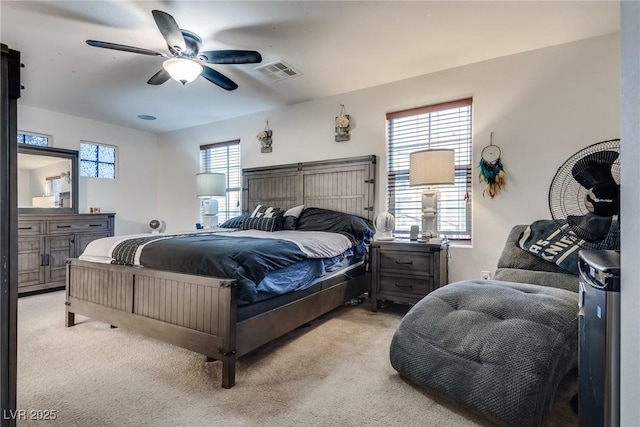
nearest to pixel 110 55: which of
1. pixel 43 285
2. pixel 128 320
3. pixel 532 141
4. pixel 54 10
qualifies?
pixel 54 10

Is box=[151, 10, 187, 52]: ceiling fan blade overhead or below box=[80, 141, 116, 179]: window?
overhead

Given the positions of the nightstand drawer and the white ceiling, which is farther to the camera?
the nightstand drawer

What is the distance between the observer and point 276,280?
213 cm

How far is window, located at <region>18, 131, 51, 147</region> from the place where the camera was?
4.20m

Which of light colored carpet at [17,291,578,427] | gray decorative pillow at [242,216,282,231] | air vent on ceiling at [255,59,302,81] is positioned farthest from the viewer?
gray decorative pillow at [242,216,282,231]

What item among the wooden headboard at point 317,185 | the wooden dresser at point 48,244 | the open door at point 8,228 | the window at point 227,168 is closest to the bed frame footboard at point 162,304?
the open door at point 8,228

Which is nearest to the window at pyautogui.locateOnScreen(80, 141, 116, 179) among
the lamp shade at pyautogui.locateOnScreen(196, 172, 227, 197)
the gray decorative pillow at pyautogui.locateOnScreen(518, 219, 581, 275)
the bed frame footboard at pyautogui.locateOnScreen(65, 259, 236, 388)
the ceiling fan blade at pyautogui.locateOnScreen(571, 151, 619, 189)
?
the lamp shade at pyautogui.locateOnScreen(196, 172, 227, 197)

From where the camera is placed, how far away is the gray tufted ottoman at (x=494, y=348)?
4.34ft

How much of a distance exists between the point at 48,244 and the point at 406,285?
4.42 meters

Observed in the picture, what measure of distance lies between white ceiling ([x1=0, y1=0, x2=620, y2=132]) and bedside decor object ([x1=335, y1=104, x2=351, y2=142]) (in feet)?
0.95

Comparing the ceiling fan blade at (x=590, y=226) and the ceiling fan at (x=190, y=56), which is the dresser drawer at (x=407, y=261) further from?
the ceiling fan at (x=190, y=56)

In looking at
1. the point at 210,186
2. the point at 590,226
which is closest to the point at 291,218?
the point at 210,186

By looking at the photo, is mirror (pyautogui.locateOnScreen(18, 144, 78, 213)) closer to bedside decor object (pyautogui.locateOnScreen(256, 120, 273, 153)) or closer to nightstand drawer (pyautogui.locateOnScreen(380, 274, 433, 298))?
bedside decor object (pyautogui.locateOnScreen(256, 120, 273, 153))

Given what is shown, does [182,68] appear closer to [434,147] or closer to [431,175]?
[431,175]
